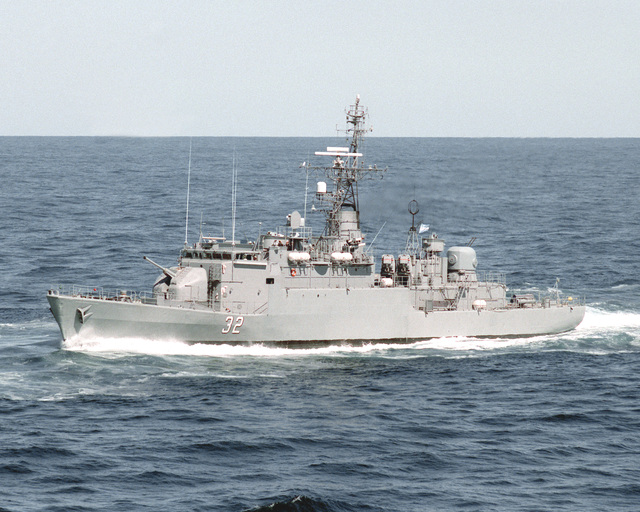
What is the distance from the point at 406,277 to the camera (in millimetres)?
43375

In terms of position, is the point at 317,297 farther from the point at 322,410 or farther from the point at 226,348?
the point at 322,410

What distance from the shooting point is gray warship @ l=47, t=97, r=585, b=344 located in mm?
38375

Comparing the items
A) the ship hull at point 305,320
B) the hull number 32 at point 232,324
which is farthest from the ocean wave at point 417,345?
the hull number 32 at point 232,324

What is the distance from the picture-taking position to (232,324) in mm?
38906

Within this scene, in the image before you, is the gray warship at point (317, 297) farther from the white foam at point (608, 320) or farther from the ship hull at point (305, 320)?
the white foam at point (608, 320)

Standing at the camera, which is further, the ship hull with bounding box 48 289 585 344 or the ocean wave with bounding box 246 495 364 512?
the ship hull with bounding box 48 289 585 344

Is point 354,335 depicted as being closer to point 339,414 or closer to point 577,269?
point 339,414

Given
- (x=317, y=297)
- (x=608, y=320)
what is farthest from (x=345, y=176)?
(x=608, y=320)

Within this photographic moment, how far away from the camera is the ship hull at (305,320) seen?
3812cm

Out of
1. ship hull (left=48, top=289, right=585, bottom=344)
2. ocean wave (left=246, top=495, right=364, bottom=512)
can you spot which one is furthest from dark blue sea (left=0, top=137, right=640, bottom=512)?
ship hull (left=48, top=289, right=585, bottom=344)

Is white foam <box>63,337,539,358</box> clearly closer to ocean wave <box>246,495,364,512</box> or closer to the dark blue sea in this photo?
the dark blue sea

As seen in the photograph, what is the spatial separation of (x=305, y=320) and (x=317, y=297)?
3.64ft

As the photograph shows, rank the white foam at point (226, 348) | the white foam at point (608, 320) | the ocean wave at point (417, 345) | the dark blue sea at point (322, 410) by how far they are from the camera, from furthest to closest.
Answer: the white foam at point (608, 320) → the ocean wave at point (417, 345) → the white foam at point (226, 348) → the dark blue sea at point (322, 410)
